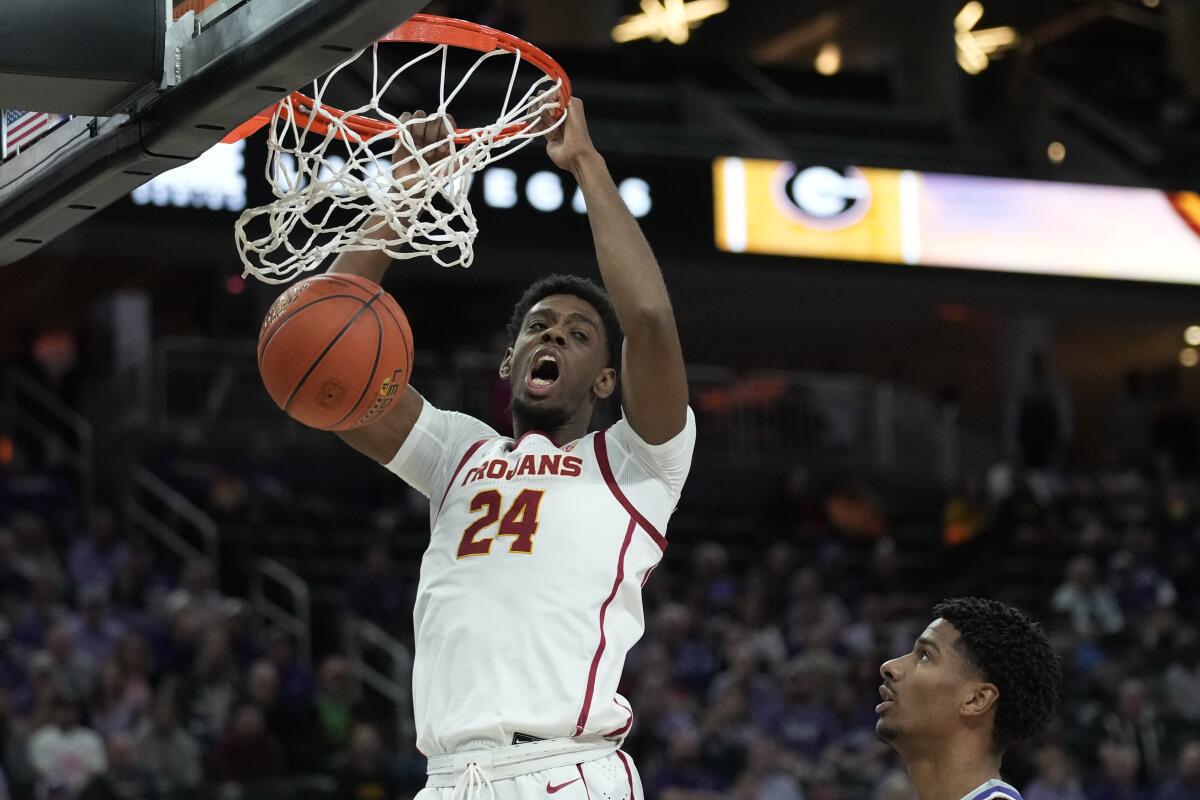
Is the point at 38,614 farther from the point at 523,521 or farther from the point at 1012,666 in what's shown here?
the point at 1012,666

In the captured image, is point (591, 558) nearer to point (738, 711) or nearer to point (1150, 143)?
point (738, 711)

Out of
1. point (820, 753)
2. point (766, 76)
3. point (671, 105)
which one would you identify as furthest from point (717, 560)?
point (766, 76)

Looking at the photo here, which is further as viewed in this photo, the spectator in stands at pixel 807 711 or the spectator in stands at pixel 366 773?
the spectator in stands at pixel 807 711

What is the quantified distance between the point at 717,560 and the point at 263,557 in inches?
133

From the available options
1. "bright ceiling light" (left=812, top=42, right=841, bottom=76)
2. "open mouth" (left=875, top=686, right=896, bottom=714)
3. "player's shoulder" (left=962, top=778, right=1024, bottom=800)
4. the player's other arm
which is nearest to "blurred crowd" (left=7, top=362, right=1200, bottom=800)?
the player's other arm

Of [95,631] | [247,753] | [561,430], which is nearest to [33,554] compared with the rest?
[95,631]

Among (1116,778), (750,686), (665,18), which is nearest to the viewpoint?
(1116,778)

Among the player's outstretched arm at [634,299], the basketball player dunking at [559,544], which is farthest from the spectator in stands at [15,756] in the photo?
the player's outstretched arm at [634,299]

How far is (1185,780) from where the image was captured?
37.6 feet

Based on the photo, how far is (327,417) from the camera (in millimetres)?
4219

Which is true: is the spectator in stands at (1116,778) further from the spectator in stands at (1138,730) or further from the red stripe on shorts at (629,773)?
the red stripe on shorts at (629,773)

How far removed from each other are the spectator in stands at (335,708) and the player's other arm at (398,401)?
20.7 feet

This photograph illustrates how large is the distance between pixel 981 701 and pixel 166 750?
21.5ft

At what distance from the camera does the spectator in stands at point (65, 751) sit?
9.30 m
